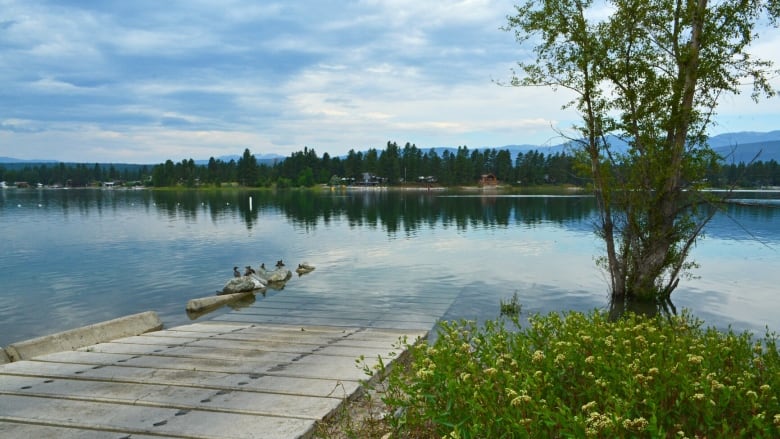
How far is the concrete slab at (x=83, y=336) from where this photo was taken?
11.1m

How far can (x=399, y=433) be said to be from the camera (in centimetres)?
542

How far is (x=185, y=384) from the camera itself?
719cm

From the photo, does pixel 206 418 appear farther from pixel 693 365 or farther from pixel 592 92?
pixel 592 92

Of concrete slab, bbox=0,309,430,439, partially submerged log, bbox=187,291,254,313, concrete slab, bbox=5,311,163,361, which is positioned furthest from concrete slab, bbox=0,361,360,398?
partially submerged log, bbox=187,291,254,313

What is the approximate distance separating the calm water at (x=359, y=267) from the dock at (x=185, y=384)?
9.37 metres

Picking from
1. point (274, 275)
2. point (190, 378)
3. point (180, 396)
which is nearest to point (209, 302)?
point (274, 275)

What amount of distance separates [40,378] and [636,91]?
20.7 m

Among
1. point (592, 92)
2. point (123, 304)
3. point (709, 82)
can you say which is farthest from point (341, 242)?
point (709, 82)

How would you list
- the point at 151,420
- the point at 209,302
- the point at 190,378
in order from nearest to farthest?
1. the point at 151,420
2. the point at 190,378
3. the point at 209,302

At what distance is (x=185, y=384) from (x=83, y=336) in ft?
23.9

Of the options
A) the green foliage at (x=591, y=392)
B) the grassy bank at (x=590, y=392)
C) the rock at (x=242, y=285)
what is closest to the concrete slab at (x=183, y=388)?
the grassy bank at (x=590, y=392)

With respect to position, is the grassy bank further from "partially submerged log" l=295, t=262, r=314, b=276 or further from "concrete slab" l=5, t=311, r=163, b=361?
"partially submerged log" l=295, t=262, r=314, b=276

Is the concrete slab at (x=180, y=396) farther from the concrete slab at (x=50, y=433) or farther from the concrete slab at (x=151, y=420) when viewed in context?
the concrete slab at (x=50, y=433)

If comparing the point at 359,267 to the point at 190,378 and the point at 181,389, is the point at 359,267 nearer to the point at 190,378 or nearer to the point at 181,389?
the point at 190,378
